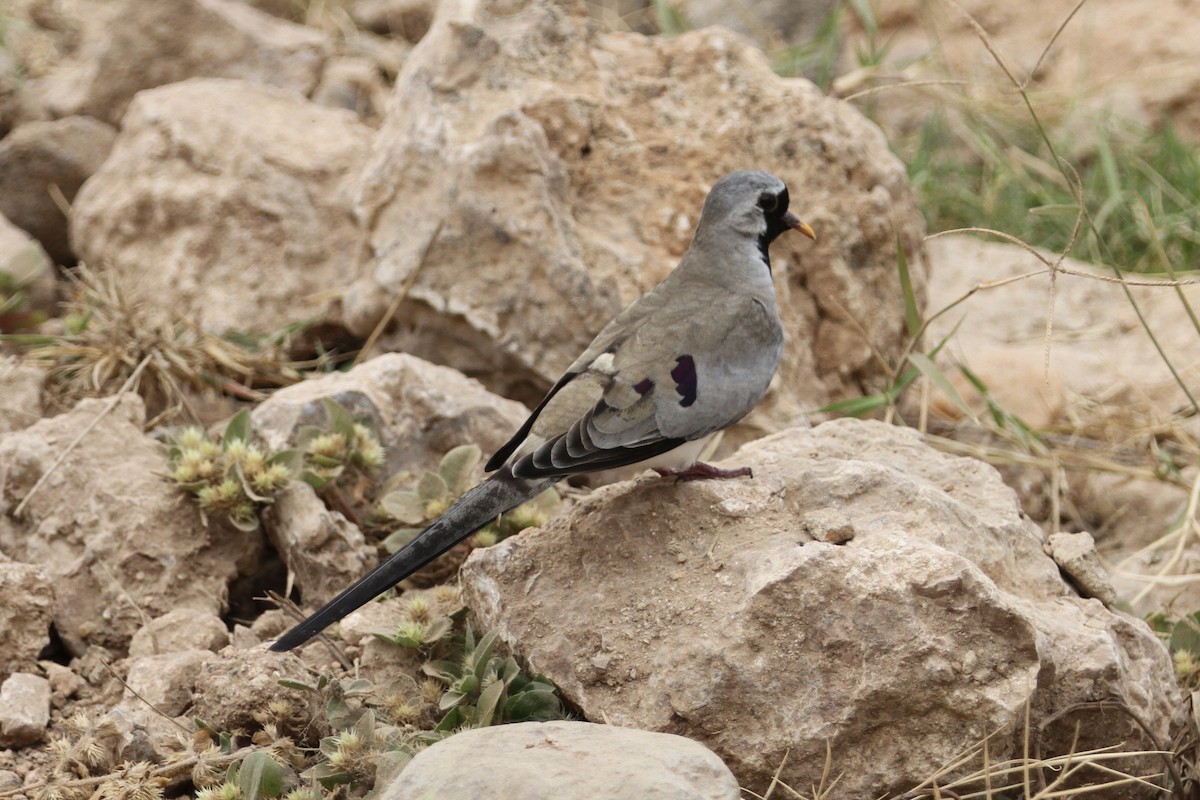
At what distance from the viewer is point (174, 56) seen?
6.41m

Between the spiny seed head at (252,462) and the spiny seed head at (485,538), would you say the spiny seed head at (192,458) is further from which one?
the spiny seed head at (485,538)

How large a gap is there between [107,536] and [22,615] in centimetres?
34

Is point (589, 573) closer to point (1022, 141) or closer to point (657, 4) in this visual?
point (657, 4)

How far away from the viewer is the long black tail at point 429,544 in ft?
→ 9.98

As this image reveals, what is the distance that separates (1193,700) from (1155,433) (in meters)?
1.70

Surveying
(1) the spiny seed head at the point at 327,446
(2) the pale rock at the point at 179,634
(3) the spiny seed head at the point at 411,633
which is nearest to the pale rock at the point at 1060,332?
(1) the spiny seed head at the point at 327,446

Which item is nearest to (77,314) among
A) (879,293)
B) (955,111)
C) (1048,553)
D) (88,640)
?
(88,640)

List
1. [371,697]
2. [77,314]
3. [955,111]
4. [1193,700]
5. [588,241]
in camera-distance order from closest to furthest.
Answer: [371,697] → [1193,700] → [588,241] → [77,314] → [955,111]

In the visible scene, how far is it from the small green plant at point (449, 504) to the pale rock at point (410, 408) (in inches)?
12.5

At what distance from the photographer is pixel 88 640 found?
11.7 feet

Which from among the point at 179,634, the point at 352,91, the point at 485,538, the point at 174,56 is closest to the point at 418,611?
the point at 485,538

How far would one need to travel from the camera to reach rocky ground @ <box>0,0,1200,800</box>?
290 cm

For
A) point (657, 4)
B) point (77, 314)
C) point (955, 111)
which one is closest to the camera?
point (77, 314)

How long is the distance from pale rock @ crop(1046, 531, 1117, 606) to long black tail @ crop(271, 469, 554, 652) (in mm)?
1382
